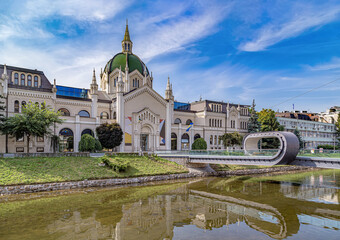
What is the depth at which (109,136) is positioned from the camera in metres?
48.1

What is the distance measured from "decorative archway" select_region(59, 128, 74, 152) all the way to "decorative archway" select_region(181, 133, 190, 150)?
27296 millimetres

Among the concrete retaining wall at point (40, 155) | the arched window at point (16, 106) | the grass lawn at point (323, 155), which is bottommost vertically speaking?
the concrete retaining wall at point (40, 155)

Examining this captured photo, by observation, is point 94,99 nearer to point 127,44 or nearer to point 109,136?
point 109,136

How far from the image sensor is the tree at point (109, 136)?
48.0m

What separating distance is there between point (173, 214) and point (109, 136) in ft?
96.6

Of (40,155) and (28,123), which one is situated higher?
(28,123)

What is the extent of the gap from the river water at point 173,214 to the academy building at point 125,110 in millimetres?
21929

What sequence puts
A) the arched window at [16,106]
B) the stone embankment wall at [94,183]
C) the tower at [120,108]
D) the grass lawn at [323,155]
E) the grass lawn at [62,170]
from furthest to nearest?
the tower at [120,108], the arched window at [16,106], the grass lawn at [62,170], the grass lawn at [323,155], the stone embankment wall at [94,183]

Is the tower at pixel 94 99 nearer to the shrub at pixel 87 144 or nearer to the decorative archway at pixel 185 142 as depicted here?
the shrub at pixel 87 144

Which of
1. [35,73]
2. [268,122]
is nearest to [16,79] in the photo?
[35,73]

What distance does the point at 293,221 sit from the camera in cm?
1986

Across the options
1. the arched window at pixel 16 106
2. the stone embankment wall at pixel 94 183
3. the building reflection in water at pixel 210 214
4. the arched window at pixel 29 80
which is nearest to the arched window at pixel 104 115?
the arched window at pixel 29 80

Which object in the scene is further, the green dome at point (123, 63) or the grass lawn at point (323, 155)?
the green dome at point (123, 63)

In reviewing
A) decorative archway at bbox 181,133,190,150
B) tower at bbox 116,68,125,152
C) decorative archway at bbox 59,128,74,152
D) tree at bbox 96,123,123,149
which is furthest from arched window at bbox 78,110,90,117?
decorative archway at bbox 181,133,190,150
